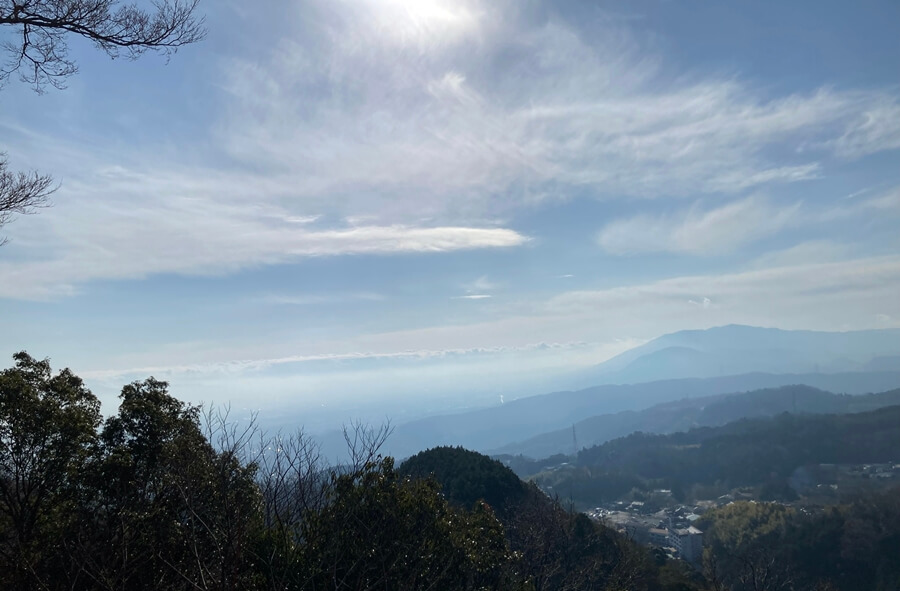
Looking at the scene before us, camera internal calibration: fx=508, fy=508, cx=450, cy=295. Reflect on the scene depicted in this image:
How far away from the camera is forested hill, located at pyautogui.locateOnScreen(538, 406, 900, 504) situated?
66125 millimetres

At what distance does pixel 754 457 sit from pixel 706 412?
62105 millimetres

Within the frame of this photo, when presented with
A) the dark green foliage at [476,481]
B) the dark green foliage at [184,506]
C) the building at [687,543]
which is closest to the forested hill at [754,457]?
the building at [687,543]

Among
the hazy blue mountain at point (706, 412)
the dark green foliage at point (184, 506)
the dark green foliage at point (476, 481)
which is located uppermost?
the dark green foliage at point (184, 506)

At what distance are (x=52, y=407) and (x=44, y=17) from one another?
589cm

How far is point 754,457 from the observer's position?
7169 cm

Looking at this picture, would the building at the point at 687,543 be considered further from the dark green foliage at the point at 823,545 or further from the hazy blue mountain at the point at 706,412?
the hazy blue mountain at the point at 706,412

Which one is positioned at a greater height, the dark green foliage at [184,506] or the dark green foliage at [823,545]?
the dark green foliage at [184,506]

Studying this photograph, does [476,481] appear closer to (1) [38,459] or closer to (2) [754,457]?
(1) [38,459]

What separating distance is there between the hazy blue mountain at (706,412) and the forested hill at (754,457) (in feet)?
97.9

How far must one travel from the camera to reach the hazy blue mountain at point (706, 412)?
109 meters

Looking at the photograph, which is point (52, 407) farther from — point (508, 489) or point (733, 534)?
point (733, 534)

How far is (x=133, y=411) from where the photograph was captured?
8461 mm

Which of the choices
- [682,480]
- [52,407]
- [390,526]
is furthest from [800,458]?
[52,407]

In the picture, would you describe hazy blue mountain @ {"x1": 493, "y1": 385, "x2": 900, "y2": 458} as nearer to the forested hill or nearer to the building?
the forested hill
